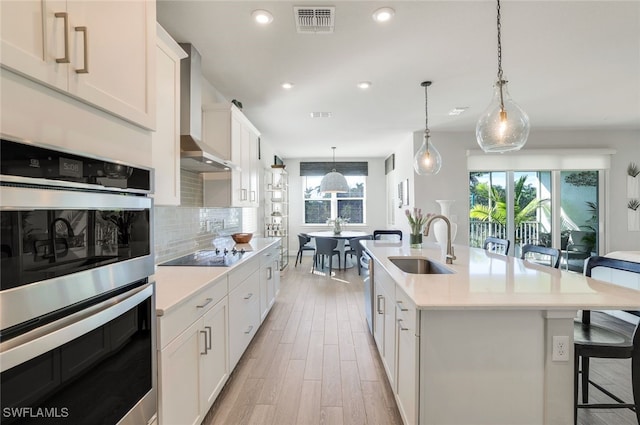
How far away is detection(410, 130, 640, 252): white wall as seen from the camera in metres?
5.38

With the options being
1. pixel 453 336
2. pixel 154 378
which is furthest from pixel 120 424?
pixel 453 336

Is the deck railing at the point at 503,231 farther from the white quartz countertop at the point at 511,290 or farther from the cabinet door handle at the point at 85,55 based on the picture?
the cabinet door handle at the point at 85,55

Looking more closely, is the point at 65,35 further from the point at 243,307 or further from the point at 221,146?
the point at 221,146

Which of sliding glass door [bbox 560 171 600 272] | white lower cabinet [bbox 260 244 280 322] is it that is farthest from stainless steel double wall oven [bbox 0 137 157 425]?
sliding glass door [bbox 560 171 600 272]

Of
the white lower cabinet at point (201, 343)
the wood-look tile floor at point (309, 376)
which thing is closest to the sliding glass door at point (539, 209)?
the wood-look tile floor at point (309, 376)

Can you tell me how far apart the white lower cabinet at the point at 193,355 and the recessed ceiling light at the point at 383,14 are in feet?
6.97

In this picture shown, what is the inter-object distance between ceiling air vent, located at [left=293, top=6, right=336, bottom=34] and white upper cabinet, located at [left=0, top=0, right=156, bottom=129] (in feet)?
3.67

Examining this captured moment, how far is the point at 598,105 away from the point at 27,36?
5812mm

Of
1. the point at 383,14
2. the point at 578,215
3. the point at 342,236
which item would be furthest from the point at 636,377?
the point at 578,215

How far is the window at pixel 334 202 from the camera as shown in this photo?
828 centimetres

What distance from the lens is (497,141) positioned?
2.27 meters

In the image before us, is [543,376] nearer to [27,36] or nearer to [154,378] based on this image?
[154,378]

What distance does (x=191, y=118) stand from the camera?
2445 millimetres

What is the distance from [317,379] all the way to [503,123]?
238cm
